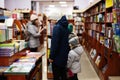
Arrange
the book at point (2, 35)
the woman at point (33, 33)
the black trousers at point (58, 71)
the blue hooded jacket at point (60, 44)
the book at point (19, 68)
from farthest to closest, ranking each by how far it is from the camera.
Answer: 1. the woman at point (33, 33)
2. the black trousers at point (58, 71)
3. the blue hooded jacket at point (60, 44)
4. the book at point (2, 35)
5. the book at point (19, 68)

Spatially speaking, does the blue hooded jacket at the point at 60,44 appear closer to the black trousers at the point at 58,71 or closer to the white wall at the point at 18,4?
the black trousers at the point at 58,71

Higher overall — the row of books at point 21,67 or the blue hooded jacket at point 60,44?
the blue hooded jacket at point 60,44

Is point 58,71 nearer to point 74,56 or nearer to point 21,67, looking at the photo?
point 74,56

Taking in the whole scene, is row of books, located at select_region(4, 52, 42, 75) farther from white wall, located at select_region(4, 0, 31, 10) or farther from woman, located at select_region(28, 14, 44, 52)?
white wall, located at select_region(4, 0, 31, 10)

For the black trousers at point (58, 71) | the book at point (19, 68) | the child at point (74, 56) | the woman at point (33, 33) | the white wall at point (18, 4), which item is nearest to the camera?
the book at point (19, 68)

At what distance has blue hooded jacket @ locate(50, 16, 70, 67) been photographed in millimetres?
4324

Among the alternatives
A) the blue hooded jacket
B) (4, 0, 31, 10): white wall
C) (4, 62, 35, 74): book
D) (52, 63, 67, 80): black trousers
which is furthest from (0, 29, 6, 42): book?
(4, 0, 31, 10): white wall

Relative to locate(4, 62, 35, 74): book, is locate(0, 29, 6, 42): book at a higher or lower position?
higher

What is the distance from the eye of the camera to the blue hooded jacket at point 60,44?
4.32 m

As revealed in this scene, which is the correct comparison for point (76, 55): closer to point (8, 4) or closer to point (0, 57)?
point (0, 57)

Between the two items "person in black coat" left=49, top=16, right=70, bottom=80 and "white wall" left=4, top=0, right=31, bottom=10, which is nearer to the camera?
"person in black coat" left=49, top=16, right=70, bottom=80

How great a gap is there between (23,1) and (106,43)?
13.8m

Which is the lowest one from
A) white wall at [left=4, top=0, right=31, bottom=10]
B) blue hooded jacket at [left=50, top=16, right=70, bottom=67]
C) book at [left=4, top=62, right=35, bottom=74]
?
book at [left=4, top=62, right=35, bottom=74]

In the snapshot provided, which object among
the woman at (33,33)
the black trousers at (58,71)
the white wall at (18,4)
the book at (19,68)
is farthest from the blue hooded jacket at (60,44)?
the white wall at (18,4)
